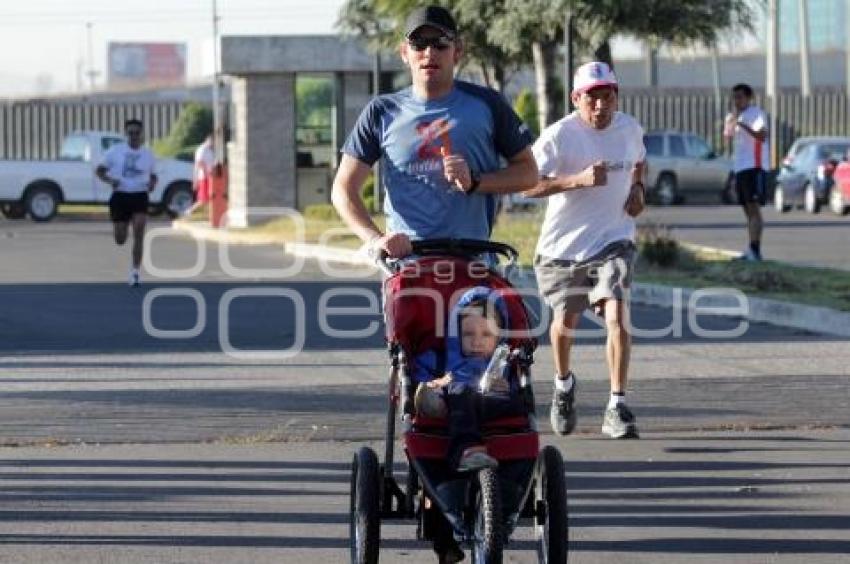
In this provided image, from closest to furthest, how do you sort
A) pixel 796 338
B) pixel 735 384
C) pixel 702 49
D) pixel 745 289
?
pixel 735 384
pixel 796 338
pixel 745 289
pixel 702 49

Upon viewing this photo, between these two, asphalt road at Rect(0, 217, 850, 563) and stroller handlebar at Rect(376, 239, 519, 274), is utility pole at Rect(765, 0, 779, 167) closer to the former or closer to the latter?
asphalt road at Rect(0, 217, 850, 563)

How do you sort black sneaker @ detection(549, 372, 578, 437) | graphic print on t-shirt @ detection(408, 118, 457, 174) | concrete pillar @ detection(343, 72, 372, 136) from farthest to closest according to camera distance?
1. concrete pillar @ detection(343, 72, 372, 136)
2. black sneaker @ detection(549, 372, 578, 437)
3. graphic print on t-shirt @ detection(408, 118, 457, 174)

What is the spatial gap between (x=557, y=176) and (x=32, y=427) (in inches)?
126

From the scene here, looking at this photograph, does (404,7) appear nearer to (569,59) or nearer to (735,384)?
(569,59)

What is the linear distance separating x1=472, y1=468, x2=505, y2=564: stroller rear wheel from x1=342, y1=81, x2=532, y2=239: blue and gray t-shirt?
50.5 inches

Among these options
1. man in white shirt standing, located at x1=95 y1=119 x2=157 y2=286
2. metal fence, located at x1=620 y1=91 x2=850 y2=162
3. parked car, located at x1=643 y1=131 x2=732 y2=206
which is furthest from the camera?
metal fence, located at x1=620 y1=91 x2=850 y2=162

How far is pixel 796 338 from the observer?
15.5 meters

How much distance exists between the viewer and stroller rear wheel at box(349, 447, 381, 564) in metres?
6.92

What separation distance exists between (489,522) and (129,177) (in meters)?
16.6

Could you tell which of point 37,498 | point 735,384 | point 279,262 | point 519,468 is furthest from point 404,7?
point 519,468

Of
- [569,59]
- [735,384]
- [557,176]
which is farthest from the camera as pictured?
[569,59]

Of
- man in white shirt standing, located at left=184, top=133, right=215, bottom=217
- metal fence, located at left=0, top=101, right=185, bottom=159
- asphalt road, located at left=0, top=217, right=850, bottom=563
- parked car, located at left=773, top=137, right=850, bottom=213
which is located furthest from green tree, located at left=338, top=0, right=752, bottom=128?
metal fence, located at left=0, top=101, right=185, bottom=159

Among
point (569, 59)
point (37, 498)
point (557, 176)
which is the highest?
point (569, 59)

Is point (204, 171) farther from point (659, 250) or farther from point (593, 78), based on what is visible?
point (593, 78)
